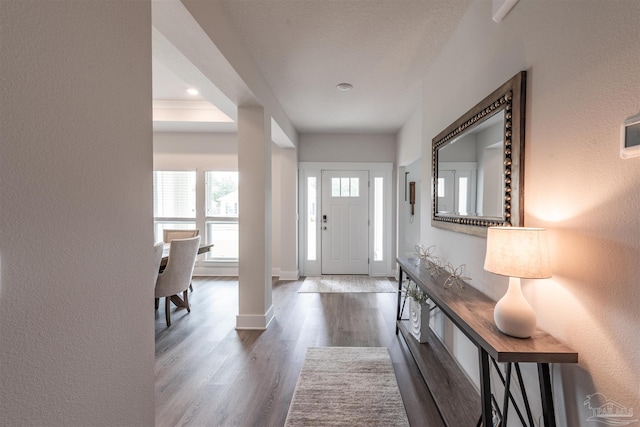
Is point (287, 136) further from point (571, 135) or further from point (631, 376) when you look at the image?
point (631, 376)

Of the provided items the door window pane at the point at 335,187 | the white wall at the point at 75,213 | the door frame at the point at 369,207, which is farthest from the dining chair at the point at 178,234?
the white wall at the point at 75,213

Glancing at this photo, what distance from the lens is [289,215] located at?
5082 millimetres

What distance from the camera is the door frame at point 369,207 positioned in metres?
5.17

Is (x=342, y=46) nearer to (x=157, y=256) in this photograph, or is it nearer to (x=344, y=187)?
(x=157, y=256)

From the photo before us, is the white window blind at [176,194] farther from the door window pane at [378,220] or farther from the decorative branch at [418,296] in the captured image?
the decorative branch at [418,296]

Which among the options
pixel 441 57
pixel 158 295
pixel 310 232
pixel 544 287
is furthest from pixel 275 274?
pixel 544 287

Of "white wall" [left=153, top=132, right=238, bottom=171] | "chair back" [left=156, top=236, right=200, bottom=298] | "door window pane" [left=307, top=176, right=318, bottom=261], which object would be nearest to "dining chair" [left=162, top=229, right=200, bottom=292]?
"white wall" [left=153, top=132, right=238, bottom=171]

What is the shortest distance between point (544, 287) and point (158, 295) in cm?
322

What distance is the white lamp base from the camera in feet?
3.76

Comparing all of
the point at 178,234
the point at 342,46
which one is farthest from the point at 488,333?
the point at 178,234

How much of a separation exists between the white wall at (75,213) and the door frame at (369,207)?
158 inches

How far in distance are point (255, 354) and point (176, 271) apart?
51.2 inches

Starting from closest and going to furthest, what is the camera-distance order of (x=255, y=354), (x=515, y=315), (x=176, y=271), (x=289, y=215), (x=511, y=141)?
(x=515, y=315), (x=511, y=141), (x=255, y=354), (x=176, y=271), (x=289, y=215)

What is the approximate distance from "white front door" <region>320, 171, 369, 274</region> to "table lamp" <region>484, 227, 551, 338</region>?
4017mm
